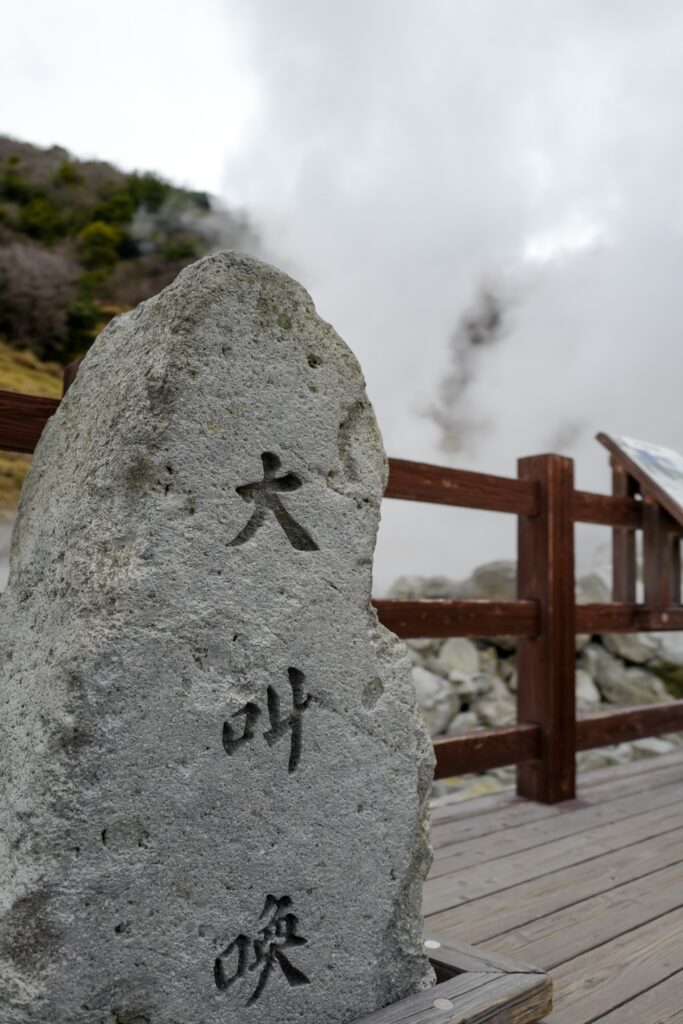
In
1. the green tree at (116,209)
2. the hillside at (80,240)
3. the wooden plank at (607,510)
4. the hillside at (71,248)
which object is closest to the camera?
the wooden plank at (607,510)

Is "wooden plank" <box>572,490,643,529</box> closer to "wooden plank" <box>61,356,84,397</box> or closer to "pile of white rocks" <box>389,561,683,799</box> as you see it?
"wooden plank" <box>61,356,84,397</box>

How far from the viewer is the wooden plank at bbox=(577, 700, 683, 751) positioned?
3549 mm

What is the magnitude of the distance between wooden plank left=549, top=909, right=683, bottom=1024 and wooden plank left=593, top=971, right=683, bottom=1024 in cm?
1

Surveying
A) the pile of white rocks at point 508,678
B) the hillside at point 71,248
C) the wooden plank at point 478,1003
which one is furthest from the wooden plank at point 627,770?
the hillside at point 71,248

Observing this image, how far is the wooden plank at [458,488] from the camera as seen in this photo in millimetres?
2865

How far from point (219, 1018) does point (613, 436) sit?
302cm

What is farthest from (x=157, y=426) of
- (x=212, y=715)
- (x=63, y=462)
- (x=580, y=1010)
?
(x=580, y=1010)

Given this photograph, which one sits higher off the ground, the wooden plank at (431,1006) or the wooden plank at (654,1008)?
the wooden plank at (431,1006)

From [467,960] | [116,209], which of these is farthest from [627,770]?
[116,209]

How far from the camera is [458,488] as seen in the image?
3057 millimetres

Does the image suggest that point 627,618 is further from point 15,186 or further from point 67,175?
point 67,175

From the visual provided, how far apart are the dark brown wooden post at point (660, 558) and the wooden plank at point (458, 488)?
0.72 meters

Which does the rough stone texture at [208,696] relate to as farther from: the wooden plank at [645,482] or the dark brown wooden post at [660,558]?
the dark brown wooden post at [660,558]

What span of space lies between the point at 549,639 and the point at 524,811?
68 centimetres
